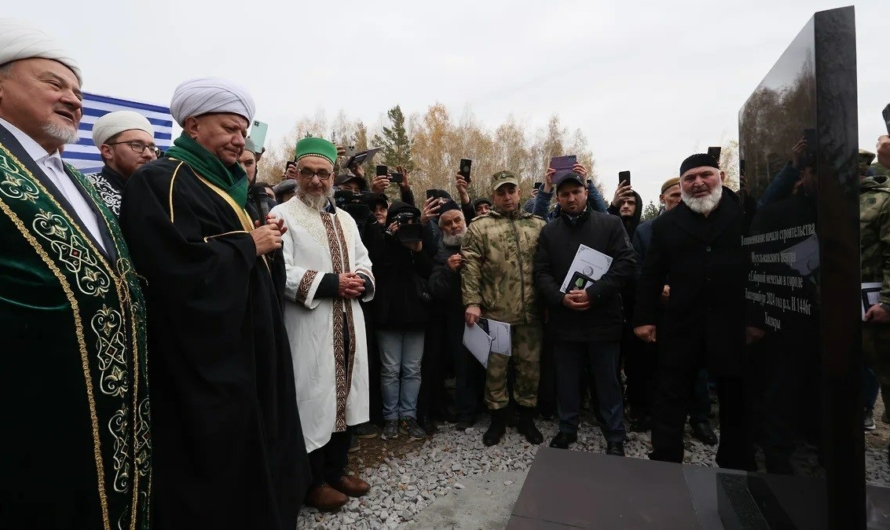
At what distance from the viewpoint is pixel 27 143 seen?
4.74 feet

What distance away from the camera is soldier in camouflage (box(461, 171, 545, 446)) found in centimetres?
402

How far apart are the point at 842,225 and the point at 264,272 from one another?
6.74ft

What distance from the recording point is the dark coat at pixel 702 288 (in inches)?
109

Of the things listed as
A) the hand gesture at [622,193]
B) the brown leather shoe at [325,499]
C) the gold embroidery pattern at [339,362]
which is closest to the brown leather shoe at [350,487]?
the brown leather shoe at [325,499]

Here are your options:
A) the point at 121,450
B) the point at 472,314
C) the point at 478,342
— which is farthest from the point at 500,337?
the point at 121,450

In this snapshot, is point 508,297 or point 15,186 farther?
point 508,297

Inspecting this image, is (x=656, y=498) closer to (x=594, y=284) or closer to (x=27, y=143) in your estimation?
(x=594, y=284)

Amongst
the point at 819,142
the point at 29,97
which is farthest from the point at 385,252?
the point at 819,142

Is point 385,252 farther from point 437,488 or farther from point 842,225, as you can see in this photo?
point 842,225

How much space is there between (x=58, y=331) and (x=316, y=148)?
6.91 ft

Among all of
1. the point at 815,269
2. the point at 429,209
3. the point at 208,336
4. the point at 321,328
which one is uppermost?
the point at 429,209

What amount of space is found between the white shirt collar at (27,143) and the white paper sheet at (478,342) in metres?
3.05

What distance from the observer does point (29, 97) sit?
146 centimetres

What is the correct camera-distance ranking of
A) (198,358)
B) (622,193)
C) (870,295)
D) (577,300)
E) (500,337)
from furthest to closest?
(622,193) → (500,337) → (577,300) → (870,295) → (198,358)
